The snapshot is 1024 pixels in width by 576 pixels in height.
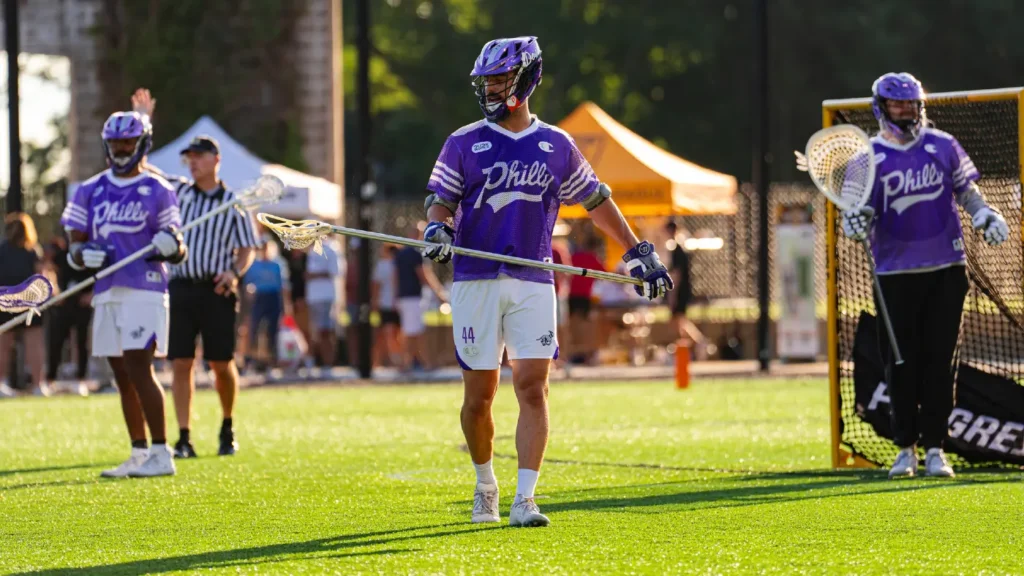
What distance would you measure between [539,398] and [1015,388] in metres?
3.67

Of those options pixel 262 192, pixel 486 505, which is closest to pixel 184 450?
pixel 262 192

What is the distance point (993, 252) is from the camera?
12180 mm

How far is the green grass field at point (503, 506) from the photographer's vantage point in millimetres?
6785

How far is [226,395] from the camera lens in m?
11.7

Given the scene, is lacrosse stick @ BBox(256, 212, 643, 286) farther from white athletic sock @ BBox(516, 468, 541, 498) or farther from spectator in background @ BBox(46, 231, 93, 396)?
spectator in background @ BBox(46, 231, 93, 396)

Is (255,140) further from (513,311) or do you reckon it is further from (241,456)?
(513,311)

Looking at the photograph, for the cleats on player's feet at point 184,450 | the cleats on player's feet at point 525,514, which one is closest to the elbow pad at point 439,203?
the cleats on player's feet at point 525,514

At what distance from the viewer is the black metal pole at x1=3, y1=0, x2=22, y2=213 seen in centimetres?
1995

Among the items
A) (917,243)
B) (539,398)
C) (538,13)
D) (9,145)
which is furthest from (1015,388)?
(538,13)

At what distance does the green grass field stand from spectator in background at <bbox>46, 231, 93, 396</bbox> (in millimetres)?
4976

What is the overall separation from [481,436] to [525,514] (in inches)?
16.6

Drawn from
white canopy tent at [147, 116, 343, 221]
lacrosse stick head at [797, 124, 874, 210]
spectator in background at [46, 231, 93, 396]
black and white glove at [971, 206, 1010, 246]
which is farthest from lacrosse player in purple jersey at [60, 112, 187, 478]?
white canopy tent at [147, 116, 343, 221]

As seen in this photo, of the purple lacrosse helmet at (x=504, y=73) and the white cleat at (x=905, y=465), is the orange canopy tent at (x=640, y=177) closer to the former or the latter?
the white cleat at (x=905, y=465)

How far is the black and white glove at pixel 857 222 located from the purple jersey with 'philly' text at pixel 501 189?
7.27 feet
